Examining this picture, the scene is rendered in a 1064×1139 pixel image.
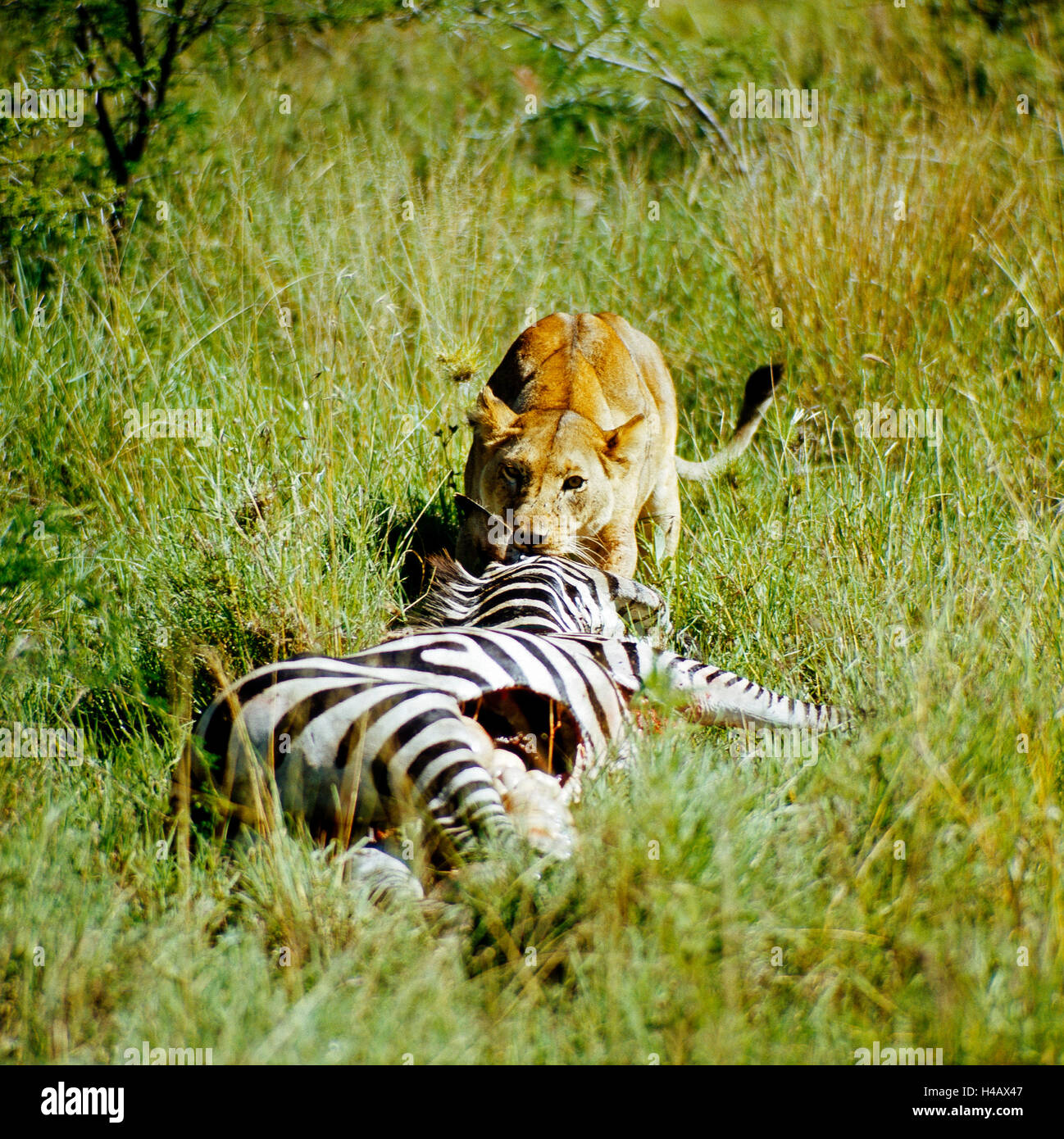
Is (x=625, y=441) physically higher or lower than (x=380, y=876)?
higher

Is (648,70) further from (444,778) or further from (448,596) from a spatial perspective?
(444,778)

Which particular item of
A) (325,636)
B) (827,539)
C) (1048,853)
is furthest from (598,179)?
(1048,853)

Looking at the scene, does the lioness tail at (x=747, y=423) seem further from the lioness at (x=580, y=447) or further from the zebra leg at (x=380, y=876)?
the zebra leg at (x=380, y=876)

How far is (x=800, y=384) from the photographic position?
632 centimetres

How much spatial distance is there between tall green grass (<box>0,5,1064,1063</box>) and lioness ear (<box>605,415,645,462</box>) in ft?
1.81

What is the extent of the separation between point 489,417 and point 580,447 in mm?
422

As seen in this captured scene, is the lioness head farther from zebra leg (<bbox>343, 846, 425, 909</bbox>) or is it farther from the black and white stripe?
zebra leg (<bbox>343, 846, 425, 909</bbox>)

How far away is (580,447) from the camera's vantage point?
4.96 meters

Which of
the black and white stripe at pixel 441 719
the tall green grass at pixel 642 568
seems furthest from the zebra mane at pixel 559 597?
the tall green grass at pixel 642 568

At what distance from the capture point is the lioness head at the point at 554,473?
15.9 ft

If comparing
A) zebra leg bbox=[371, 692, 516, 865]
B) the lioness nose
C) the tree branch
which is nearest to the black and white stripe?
zebra leg bbox=[371, 692, 516, 865]

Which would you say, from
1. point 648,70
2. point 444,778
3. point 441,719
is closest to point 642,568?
Result: point 441,719

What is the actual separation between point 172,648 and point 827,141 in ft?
15.9

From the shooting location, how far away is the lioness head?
15.9 ft
